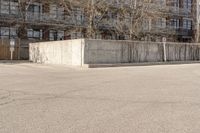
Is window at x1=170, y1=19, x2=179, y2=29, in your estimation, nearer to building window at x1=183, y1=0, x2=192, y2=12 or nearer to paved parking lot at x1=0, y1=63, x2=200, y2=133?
building window at x1=183, y1=0, x2=192, y2=12

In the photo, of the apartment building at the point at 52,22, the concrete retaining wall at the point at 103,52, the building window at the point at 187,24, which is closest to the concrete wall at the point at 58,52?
the concrete retaining wall at the point at 103,52

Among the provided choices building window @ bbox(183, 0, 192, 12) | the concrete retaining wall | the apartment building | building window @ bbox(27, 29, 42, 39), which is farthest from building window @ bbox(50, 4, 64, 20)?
building window @ bbox(183, 0, 192, 12)

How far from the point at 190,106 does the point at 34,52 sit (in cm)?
2765

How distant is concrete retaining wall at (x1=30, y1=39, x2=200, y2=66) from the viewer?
1113 inches

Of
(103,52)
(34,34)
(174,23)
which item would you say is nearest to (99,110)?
(103,52)

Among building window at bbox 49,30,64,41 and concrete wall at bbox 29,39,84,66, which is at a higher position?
building window at bbox 49,30,64,41

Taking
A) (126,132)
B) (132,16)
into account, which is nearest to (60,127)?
(126,132)

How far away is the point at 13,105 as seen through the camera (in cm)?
963

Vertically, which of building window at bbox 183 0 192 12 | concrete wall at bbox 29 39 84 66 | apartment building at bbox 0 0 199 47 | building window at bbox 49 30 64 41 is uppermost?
building window at bbox 183 0 192 12

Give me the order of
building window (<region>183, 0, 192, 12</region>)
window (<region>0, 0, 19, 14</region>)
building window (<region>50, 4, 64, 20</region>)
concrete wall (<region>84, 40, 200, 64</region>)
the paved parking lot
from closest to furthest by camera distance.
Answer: the paved parking lot
concrete wall (<region>84, 40, 200, 64</region>)
window (<region>0, 0, 19, 14</region>)
building window (<region>50, 4, 64, 20</region>)
building window (<region>183, 0, 192, 12</region>)

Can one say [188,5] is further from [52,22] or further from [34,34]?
[34,34]

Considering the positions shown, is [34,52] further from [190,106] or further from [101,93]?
[190,106]

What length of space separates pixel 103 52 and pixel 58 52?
153 inches

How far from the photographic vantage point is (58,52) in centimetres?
3103
